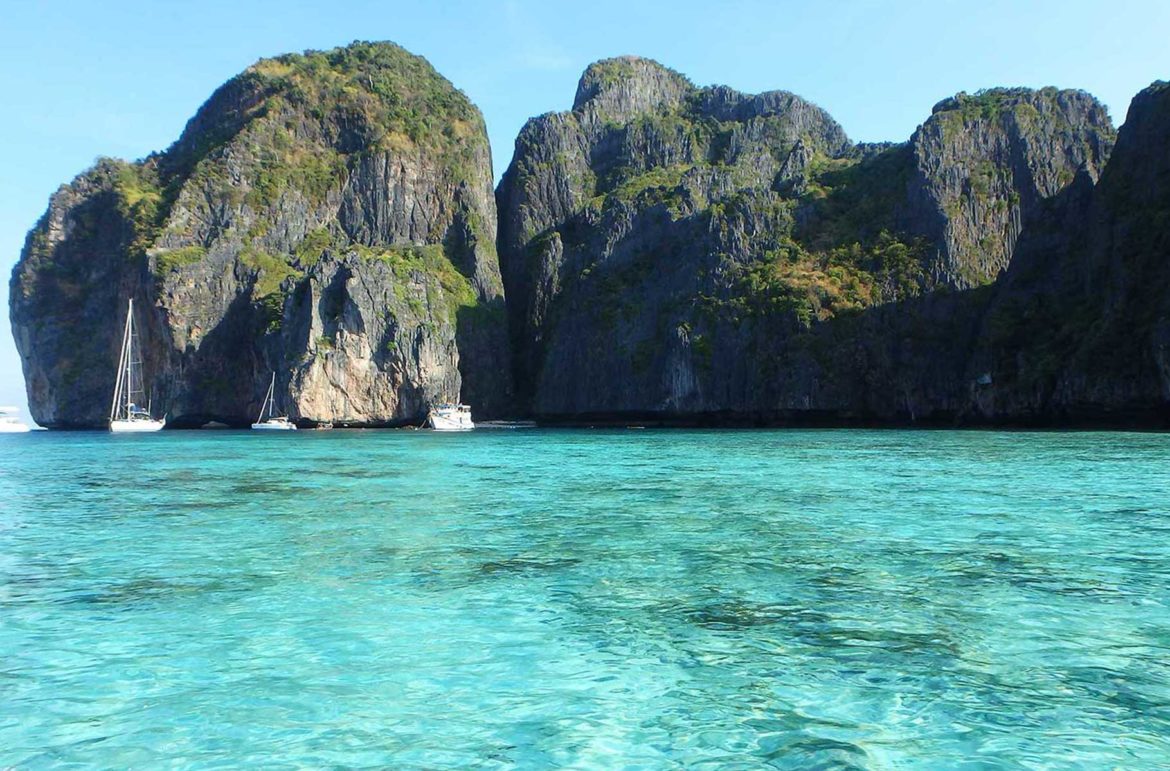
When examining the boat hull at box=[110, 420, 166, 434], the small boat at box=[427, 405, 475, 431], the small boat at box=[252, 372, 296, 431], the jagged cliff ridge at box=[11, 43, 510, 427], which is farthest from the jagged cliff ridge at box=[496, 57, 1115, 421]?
the boat hull at box=[110, 420, 166, 434]

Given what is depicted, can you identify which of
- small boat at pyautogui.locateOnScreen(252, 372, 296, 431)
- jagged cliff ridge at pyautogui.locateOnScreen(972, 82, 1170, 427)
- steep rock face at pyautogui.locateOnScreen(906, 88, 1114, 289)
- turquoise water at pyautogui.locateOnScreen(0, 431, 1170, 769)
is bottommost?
turquoise water at pyautogui.locateOnScreen(0, 431, 1170, 769)

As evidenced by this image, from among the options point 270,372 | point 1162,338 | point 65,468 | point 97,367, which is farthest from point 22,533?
point 97,367

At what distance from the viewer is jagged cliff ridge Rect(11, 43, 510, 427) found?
277 feet

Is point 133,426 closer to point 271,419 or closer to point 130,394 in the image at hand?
point 130,394

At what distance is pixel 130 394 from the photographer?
81062 millimetres

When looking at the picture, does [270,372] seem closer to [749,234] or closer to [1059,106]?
[749,234]

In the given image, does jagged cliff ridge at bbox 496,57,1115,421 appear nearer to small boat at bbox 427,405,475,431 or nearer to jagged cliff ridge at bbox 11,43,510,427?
jagged cliff ridge at bbox 11,43,510,427

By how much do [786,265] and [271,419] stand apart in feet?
178

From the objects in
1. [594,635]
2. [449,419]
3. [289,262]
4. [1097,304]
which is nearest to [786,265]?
[1097,304]

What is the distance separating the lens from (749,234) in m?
89.4

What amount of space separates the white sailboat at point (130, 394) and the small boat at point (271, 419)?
352 inches

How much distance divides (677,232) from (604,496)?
3152 inches

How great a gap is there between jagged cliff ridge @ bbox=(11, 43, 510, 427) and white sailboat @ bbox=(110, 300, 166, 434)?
152 centimetres

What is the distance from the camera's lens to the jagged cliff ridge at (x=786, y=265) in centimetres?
7606
